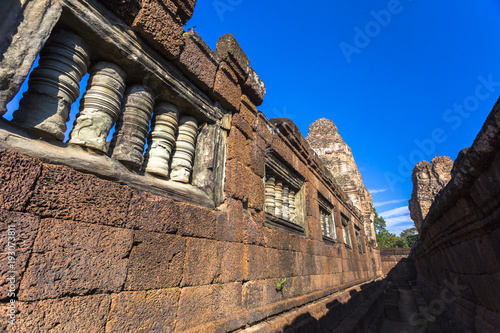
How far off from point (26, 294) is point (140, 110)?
1.53 meters

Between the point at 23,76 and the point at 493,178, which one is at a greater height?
the point at 23,76

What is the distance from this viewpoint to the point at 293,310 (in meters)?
3.53

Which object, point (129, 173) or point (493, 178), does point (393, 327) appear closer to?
point (493, 178)

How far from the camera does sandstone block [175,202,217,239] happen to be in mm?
2143

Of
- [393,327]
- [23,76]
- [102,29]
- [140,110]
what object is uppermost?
[102,29]

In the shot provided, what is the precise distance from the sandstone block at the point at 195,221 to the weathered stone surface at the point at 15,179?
1.03 meters

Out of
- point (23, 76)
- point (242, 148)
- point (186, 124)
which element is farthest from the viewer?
point (242, 148)

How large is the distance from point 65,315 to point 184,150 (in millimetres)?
1636

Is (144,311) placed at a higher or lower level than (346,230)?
lower

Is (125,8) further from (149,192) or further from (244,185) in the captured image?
(244,185)

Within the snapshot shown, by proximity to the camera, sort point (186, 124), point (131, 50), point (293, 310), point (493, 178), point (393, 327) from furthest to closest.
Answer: point (393, 327), point (293, 310), point (186, 124), point (131, 50), point (493, 178)

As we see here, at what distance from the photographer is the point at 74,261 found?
144cm

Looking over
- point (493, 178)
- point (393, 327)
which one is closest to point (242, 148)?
point (493, 178)

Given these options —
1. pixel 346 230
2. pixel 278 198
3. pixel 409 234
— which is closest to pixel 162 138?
pixel 278 198
